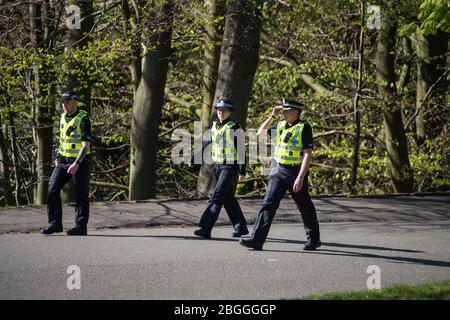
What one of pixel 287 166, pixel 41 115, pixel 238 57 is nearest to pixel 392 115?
pixel 238 57

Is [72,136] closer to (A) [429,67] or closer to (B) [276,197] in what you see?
(B) [276,197]

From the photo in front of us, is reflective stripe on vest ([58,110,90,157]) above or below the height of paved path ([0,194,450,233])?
above

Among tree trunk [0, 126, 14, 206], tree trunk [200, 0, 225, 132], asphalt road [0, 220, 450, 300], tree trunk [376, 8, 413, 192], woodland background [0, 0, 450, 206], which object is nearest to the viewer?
asphalt road [0, 220, 450, 300]

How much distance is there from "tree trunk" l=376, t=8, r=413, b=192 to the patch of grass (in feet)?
39.9

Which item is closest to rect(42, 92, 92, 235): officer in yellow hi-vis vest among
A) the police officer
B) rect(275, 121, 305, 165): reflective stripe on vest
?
the police officer

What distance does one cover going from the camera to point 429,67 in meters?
21.3

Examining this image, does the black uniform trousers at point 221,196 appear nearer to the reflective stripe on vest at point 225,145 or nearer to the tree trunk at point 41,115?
the reflective stripe on vest at point 225,145

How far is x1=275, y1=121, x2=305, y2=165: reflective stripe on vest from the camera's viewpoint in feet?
34.7

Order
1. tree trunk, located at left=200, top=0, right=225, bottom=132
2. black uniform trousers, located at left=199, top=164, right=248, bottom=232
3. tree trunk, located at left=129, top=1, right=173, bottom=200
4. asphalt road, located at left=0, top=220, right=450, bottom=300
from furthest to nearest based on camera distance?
tree trunk, located at left=129, top=1, right=173, bottom=200
tree trunk, located at left=200, top=0, right=225, bottom=132
black uniform trousers, located at left=199, top=164, right=248, bottom=232
asphalt road, located at left=0, top=220, right=450, bottom=300

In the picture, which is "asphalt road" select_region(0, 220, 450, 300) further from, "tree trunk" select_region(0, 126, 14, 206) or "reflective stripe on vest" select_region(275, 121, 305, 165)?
"tree trunk" select_region(0, 126, 14, 206)

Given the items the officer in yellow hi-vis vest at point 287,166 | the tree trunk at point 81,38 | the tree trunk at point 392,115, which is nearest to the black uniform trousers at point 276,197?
→ the officer in yellow hi-vis vest at point 287,166

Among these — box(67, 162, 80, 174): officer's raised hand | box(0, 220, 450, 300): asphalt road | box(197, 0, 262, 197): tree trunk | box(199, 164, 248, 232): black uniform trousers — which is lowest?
box(0, 220, 450, 300): asphalt road

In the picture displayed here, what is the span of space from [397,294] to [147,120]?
10.9m

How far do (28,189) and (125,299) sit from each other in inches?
633
